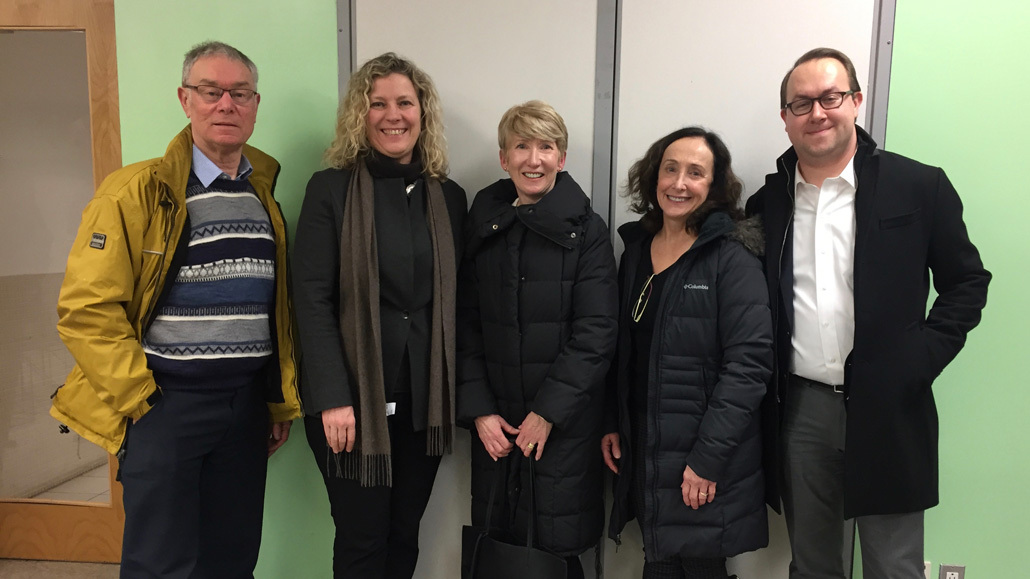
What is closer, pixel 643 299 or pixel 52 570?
pixel 643 299

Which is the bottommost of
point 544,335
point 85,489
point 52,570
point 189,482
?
point 52,570

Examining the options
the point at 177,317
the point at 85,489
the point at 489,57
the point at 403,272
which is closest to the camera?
the point at 177,317

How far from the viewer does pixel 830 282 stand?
4.90 ft

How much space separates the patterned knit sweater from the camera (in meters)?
1.47

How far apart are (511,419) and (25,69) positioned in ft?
8.43

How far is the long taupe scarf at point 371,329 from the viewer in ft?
5.09

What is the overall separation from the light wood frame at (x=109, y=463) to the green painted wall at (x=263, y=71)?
0.46ft

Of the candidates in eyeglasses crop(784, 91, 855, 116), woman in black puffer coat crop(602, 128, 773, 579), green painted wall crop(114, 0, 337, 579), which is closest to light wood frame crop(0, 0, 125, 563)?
green painted wall crop(114, 0, 337, 579)

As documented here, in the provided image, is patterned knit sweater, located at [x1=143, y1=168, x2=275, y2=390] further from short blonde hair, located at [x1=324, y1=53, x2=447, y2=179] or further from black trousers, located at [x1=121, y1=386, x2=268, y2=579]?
short blonde hair, located at [x1=324, y1=53, x2=447, y2=179]

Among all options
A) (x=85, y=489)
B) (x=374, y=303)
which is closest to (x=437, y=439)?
(x=374, y=303)

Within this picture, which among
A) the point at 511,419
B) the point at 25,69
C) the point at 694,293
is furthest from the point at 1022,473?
the point at 25,69

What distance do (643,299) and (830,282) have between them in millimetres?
490

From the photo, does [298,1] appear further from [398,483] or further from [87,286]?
[398,483]

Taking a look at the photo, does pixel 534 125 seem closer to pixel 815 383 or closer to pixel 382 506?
pixel 815 383
